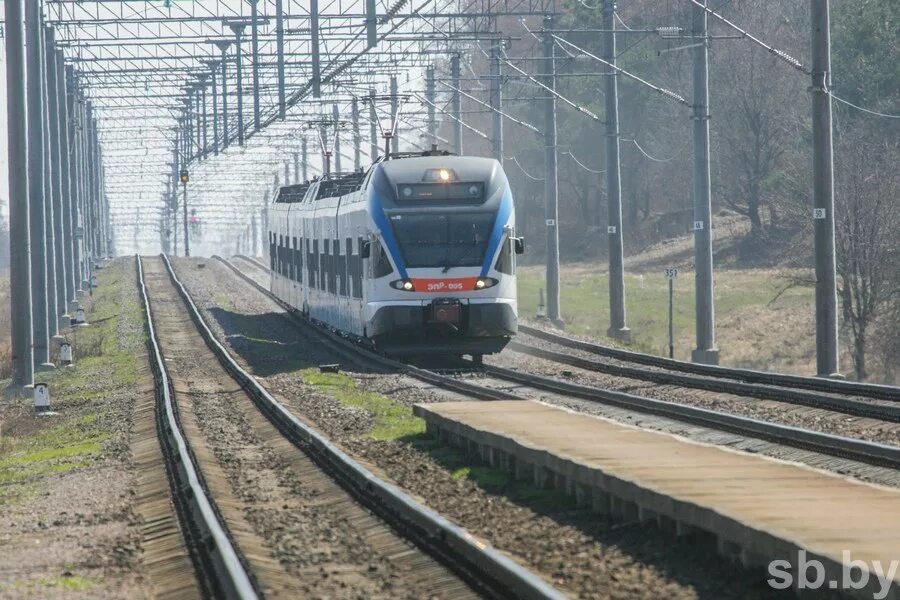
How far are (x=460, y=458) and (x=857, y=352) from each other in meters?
28.1

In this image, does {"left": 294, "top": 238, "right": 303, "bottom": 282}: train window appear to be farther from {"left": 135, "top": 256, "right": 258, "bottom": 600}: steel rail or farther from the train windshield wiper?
{"left": 135, "top": 256, "right": 258, "bottom": 600}: steel rail

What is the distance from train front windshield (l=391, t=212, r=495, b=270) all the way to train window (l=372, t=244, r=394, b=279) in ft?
1.02

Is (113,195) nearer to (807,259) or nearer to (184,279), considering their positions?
(184,279)

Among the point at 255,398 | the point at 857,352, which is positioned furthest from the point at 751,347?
the point at 255,398

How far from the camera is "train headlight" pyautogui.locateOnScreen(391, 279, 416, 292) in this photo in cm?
2575

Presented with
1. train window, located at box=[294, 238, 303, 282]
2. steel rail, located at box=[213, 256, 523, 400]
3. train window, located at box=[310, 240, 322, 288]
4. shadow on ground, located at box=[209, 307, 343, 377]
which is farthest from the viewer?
train window, located at box=[294, 238, 303, 282]

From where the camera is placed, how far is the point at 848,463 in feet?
44.4

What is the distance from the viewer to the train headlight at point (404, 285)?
84.5 feet

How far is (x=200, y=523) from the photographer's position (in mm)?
11398

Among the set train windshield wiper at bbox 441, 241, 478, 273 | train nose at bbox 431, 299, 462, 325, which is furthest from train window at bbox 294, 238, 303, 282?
train nose at bbox 431, 299, 462, 325

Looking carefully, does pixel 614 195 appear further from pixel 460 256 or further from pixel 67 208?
pixel 67 208

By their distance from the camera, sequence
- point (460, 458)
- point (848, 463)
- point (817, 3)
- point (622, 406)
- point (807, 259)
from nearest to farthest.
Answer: point (848, 463), point (460, 458), point (622, 406), point (817, 3), point (807, 259)

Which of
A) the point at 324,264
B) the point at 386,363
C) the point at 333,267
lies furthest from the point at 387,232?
the point at 324,264

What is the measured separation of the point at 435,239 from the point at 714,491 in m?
15.9
